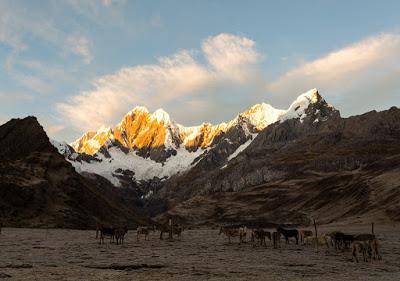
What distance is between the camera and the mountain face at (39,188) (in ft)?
275

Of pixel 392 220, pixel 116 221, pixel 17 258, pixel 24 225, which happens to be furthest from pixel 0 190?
pixel 392 220

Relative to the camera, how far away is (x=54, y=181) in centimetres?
10100

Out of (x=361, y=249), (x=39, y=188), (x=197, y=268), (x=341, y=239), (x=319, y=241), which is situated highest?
(x=39, y=188)

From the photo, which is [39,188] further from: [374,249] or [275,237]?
[374,249]

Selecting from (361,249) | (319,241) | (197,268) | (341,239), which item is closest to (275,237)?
(319,241)

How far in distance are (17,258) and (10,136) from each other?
10050 centimetres

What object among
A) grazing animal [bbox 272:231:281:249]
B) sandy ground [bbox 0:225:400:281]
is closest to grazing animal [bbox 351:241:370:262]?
sandy ground [bbox 0:225:400:281]

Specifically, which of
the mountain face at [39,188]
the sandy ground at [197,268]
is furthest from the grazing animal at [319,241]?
the mountain face at [39,188]

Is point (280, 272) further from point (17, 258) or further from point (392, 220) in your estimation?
point (392, 220)

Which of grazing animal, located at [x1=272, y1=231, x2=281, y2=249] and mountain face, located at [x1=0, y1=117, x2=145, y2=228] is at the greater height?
mountain face, located at [x1=0, y1=117, x2=145, y2=228]

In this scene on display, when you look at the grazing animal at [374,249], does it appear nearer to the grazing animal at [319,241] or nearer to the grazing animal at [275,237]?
the grazing animal at [319,241]

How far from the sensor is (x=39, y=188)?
92.7m

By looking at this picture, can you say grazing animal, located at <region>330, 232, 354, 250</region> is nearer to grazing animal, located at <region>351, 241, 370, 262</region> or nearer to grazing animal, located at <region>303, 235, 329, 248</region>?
grazing animal, located at <region>303, 235, 329, 248</region>

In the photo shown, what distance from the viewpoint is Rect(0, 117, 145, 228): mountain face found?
8388 centimetres
